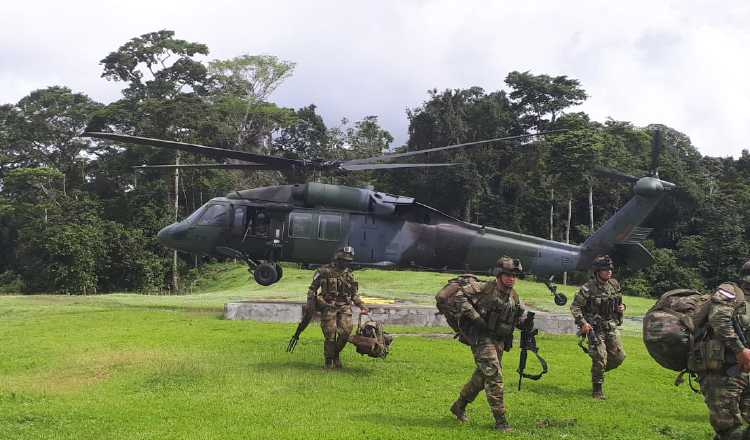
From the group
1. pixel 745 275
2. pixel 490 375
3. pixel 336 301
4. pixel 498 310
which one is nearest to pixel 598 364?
pixel 498 310

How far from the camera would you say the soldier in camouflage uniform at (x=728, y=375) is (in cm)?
595

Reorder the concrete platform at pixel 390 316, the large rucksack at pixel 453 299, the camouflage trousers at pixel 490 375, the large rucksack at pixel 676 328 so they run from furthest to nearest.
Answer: the concrete platform at pixel 390 316 < the large rucksack at pixel 453 299 < the camouflage trousers at pixel 490 375 < the large rucksack at pixel 676 328

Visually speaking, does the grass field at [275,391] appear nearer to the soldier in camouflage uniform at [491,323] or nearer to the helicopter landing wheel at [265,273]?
the soldier in camouflage uniform at [491,323]

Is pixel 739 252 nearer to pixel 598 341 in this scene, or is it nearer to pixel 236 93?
pixel 598 341

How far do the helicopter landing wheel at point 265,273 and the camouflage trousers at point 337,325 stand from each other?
6.38 m

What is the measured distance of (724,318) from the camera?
237 inches

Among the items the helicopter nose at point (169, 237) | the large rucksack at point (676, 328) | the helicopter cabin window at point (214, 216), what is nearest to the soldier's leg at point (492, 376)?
the large rucksack at point (676, 328)

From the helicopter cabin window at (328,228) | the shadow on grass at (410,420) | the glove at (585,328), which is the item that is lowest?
the shadow on grass at (410,420)

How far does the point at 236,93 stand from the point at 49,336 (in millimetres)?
43151

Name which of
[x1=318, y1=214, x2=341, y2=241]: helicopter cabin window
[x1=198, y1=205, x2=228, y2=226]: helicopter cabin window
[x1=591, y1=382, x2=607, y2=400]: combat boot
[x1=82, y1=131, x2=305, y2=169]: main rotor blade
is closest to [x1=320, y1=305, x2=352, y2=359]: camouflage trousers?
[x1=591, y1=382, x2=607, y2=400]: combat boot

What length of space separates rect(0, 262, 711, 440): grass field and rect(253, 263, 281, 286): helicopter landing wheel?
1807 mm

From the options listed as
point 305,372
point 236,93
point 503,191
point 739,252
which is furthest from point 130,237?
point 739,252

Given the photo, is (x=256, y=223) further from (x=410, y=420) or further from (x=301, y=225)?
(x=410, y=420)

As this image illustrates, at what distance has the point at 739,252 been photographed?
4025 centimetres
